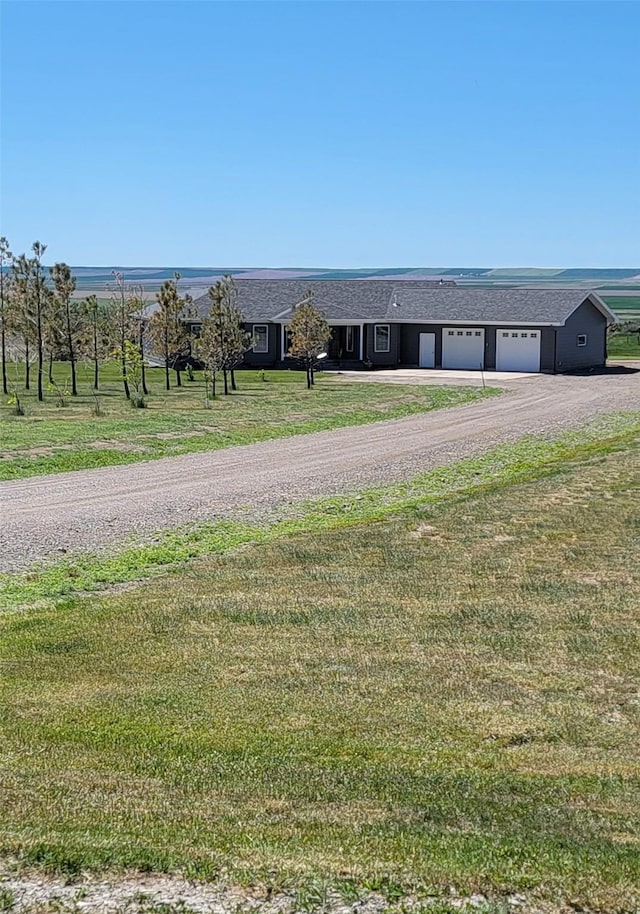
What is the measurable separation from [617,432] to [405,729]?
20.5 metres

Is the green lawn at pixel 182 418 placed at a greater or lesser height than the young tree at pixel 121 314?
lesser

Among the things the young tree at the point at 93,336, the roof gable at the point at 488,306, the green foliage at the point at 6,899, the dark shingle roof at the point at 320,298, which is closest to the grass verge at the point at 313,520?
the green foliage at the point at 6,899

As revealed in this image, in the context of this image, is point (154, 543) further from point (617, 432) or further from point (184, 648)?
point (617, 432)

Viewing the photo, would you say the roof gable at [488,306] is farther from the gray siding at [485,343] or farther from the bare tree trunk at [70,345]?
the bare tree trunk at [70,345]

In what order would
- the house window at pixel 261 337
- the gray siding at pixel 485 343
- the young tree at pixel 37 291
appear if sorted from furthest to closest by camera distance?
the house window at pixel 261 337 < the gray siding at pixel 485 343 < the young tree at pixel 37 291

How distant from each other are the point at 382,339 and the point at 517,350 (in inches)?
247

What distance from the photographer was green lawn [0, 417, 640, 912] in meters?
5.52

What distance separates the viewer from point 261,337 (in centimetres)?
5122

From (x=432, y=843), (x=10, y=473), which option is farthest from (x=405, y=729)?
(x=10, y=473)

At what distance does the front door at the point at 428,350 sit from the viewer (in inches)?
→ 2004

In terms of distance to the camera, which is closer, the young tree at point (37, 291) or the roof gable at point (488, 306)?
the young tree at point (37, 291)

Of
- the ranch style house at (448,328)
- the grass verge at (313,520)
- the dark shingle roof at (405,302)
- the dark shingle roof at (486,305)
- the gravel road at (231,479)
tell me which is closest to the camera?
the grass verge at (313,520)

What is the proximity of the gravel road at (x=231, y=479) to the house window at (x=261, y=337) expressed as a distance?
19.9 metres

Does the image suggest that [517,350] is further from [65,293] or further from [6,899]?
[6,899]
